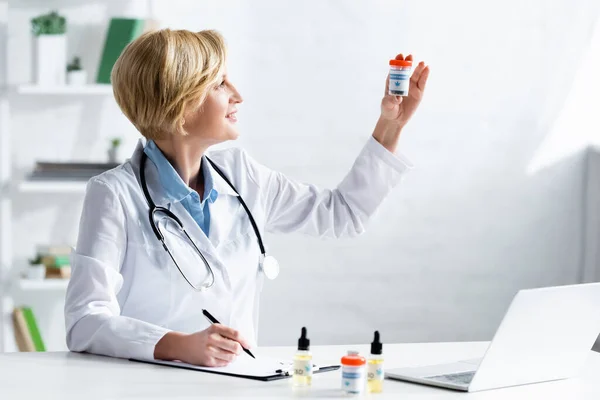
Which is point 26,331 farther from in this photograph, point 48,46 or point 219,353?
point 219,353

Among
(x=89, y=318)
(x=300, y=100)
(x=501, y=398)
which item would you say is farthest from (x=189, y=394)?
(x=300, y=100)

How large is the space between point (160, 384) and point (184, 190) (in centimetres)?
52

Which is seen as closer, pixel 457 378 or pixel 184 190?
pixel 457 378

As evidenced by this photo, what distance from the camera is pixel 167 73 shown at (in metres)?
2.02

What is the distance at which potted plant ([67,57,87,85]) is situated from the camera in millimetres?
3658

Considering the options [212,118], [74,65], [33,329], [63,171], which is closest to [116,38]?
[74,65]

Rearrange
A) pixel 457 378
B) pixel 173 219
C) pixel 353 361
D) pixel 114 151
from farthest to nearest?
pixel 114 151, pixel 173 219, pixel 457 378, pixel 353 361

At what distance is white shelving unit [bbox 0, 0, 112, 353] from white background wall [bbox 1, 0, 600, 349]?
88mm

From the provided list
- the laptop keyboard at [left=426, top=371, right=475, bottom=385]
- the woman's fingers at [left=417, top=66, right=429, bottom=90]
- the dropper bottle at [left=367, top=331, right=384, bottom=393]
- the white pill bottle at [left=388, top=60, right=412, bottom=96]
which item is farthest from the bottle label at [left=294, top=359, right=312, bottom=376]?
the woman's fingers at [left=417, top=66, right=429, bottom=90]

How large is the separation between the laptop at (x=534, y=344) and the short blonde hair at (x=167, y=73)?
742 millimetres

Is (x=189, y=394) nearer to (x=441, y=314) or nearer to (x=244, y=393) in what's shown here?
(x=244, y=393)

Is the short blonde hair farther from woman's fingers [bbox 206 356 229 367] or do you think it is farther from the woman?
woman's fingers [bbox 206 356 229 367]

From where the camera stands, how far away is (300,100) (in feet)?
13.2

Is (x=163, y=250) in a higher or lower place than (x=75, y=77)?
lower
